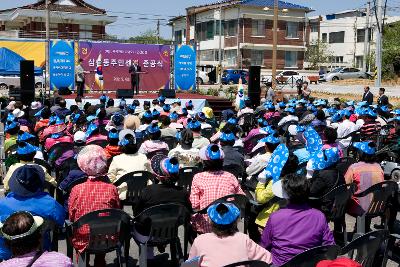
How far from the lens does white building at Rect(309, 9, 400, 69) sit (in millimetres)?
60750

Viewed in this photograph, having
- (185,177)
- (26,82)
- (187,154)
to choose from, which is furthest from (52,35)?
(185,177)

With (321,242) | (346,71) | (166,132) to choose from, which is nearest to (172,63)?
(166,132)

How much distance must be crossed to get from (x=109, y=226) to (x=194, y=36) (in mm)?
50688

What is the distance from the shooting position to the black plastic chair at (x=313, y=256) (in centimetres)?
325

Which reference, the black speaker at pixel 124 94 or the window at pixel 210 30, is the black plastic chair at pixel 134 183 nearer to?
the black speaker at pixel 124 94

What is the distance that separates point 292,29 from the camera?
50750 millimetres

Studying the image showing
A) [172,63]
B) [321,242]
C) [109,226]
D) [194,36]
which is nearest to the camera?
[321,242]

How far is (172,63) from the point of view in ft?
82.6

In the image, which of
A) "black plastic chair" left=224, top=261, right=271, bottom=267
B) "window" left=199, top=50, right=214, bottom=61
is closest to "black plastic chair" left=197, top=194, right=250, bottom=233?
"black plastic chair" left=224, top=261, right=271, bottom=267

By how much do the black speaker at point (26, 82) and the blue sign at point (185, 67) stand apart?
749 cm

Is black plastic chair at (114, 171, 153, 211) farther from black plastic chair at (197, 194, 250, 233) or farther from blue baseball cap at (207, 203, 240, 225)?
blue baseball cap at (207, 203, 240, 225)

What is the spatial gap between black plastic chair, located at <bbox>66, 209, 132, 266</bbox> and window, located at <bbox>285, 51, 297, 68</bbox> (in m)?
48.1

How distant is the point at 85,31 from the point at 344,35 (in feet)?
107

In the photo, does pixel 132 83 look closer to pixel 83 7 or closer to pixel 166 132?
pixel 166 132
